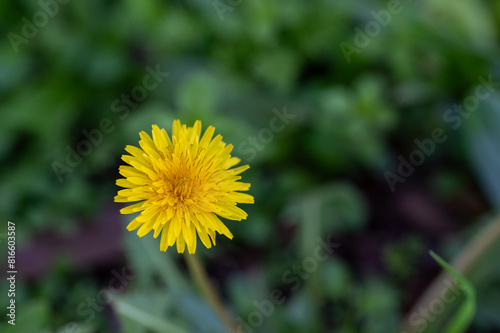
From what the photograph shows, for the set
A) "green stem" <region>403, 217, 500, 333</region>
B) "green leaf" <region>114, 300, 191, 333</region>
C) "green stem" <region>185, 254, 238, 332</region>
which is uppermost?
"green leaf" <region>114, 300, 191, 333</region>

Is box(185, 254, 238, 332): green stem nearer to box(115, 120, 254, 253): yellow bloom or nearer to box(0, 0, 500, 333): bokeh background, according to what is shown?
box(115, 120, 254, 253): yellow bloom

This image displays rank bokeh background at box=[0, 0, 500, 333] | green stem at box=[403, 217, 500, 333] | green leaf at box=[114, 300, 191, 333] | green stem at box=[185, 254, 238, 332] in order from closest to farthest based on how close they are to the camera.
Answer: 1. green stem at box=[185, 254, 238, 332]
2. green leaf at box=[114, 300, 191, 333]
3. green stem at box=[403, 217, 500, 333]
4. bokeh background at box=[0, 0, 500, 333]

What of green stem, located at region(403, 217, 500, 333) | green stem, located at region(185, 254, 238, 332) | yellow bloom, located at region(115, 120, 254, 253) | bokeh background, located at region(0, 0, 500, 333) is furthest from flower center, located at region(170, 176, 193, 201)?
green stem, located at region(403, 217, 500, 333)

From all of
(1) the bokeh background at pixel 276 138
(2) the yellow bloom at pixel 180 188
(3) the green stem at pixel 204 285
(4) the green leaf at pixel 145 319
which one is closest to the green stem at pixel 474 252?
(1) the bokeh background at pixel 276 138

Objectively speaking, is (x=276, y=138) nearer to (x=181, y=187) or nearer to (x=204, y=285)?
(x=204, y=285)

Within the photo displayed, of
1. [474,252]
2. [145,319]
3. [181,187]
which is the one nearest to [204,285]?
[145,319]

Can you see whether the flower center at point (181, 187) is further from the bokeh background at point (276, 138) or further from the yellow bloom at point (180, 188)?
the bokeh background at point (276, 138)

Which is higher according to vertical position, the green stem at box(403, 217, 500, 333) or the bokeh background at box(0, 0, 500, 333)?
the bokeh background at box(0, 0, 500, 333)
